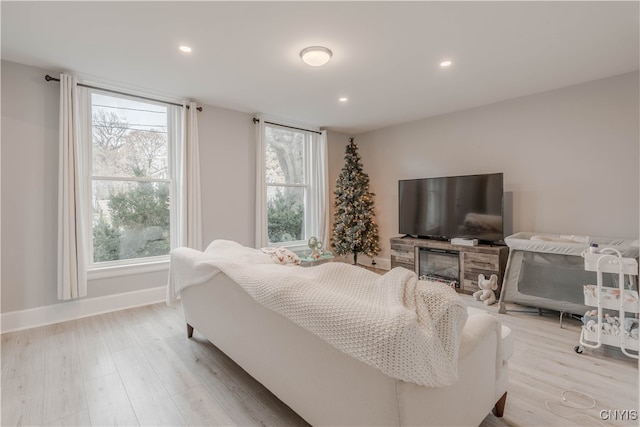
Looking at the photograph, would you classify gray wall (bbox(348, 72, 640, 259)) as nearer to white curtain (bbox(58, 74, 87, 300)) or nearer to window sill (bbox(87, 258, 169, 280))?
window sill (bbox(87, 258, 169, 280))

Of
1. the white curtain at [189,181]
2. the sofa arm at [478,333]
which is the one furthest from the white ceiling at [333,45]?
the sofa arm at [478,333]

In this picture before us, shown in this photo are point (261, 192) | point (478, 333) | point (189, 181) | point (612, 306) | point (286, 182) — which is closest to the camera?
point (478, 333)

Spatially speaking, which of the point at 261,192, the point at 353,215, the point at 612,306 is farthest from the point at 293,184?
the point at 612,306

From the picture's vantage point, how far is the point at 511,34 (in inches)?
95.0

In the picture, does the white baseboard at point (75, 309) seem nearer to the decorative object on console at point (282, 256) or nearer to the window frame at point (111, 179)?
the window frame at point (111, 179)

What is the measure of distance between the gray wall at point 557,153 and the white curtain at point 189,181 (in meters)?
3.42

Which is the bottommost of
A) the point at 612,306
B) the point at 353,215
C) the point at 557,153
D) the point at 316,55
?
the point at 612,306

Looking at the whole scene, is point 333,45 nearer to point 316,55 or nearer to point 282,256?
point 316,55

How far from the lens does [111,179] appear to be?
3.47m

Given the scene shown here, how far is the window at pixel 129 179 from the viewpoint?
340 centimetres

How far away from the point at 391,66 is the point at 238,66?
150cm

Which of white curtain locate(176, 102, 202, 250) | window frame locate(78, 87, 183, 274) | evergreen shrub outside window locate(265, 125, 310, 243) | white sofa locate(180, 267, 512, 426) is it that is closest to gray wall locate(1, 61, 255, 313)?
window frame locate(78, 87, 183, 274)

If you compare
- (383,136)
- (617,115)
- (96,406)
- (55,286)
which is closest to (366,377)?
(96,406)

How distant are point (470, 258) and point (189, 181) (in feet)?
12.2
